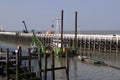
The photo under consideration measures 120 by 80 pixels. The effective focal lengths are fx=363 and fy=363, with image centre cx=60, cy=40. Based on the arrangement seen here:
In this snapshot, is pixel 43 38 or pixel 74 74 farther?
pixel 43 38

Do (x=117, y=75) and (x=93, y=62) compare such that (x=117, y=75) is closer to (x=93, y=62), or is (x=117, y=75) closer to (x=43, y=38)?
(x=93, y=62)

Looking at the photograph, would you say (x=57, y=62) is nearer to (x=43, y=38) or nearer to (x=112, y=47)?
(x=112, y=47)

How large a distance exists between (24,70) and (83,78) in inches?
312

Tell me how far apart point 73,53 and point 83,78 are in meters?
19.7

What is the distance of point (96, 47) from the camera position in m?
→ 67.7

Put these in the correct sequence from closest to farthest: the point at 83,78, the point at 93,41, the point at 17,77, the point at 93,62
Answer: the point at 17,77 < the point at 83,78 < the point at 93,62 < the point at 93,41

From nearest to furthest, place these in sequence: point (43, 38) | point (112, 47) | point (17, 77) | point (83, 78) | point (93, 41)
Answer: point (17, 77)
point (83, 78)
point (112, 47)
point (93, 41)
point (43, 38)

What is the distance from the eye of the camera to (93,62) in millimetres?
46125

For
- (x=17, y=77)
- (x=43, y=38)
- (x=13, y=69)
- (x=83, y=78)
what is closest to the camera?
(x=17, y=77)

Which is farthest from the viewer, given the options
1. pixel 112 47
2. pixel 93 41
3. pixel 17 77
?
pixel 93 41

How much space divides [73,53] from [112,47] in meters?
11.6

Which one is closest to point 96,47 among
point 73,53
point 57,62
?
point 73,53

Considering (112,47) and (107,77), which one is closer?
(107,77)

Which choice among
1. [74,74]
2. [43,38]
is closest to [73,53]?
[74,74]
